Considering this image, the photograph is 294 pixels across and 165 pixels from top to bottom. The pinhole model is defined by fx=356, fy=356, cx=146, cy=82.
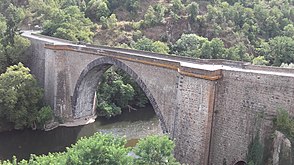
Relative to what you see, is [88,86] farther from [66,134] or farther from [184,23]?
[184,23]

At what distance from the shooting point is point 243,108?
846 inches

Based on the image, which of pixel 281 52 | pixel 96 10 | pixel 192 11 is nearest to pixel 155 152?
pixel 281 52

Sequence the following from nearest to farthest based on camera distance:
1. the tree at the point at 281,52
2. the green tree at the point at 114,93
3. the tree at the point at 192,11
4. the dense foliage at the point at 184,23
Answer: the green tree at the point at 114,93 < the tree at the point at 281,52 < the dense foliage at the point at 184,23 < the tree at the point at 192,11

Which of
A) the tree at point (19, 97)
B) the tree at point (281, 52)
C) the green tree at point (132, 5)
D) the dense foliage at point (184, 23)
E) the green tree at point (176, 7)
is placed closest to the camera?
the tree at point (19, 97)

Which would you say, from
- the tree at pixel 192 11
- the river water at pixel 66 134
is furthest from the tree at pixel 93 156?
the tree at pixel 192 11

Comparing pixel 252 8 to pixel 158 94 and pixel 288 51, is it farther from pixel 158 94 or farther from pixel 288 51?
pixel 158 94

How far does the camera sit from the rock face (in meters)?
19.3

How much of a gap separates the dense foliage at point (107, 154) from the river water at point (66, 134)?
1427 cm

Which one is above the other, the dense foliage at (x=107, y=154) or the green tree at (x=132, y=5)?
the green tree at (x=132, y=5)

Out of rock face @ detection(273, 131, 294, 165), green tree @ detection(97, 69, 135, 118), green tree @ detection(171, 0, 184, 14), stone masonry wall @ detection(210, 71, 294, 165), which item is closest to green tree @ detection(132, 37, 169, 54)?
green tree @ detection(97, 69, 135, 118)

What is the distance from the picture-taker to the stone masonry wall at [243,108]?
65.9 ft

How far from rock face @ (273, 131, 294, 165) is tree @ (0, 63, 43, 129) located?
25146 millimetres

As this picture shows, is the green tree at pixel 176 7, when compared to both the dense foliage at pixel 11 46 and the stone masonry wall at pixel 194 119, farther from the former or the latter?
the stone masonry wall at pixel 194 119

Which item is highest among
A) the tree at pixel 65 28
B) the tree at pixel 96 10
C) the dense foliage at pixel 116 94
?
the tree at pixel 96 10
